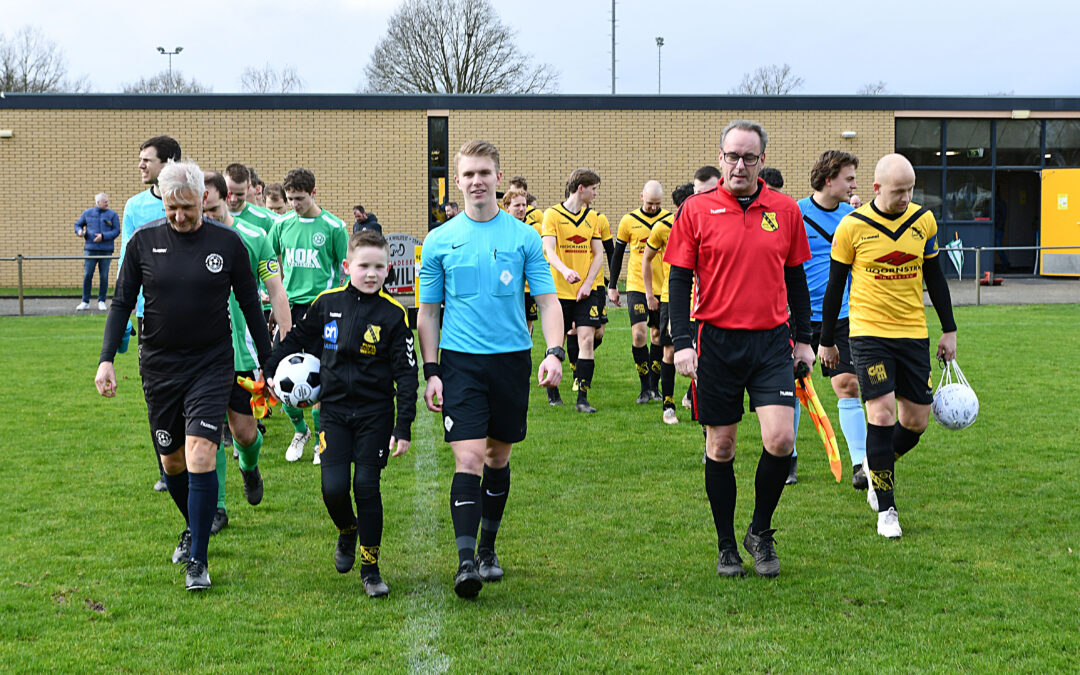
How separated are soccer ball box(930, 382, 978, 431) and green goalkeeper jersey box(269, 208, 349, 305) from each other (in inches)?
166

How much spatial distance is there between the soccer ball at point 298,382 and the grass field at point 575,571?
895mm

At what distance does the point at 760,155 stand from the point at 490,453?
74.3 inches

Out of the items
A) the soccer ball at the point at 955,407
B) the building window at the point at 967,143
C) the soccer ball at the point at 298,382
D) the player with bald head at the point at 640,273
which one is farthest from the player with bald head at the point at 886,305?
the building window at the point at 967,143

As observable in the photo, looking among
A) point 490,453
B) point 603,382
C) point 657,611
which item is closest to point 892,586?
point 657,611

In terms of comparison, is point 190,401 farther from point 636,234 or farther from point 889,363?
point 636,234

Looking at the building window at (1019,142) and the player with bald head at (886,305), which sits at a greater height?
the building window at (1019,142)

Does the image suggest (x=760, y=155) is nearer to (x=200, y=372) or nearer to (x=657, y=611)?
(x=657, y=611)

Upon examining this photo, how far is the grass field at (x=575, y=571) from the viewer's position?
4.12 metres

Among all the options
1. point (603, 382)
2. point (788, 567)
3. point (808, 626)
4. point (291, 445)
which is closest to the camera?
point (808, 626)

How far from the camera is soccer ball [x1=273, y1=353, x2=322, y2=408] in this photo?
15.9 feet

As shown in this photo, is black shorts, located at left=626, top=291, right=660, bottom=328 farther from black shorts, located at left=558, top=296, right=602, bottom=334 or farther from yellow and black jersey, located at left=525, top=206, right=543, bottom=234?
yellow and black jersey, located at left=525, top=206, right=543, bottom=234

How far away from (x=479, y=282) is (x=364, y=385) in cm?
70

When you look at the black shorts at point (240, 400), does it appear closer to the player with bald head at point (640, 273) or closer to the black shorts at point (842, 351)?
the black shorts at point (842, 351)

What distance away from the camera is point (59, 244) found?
26.2m
